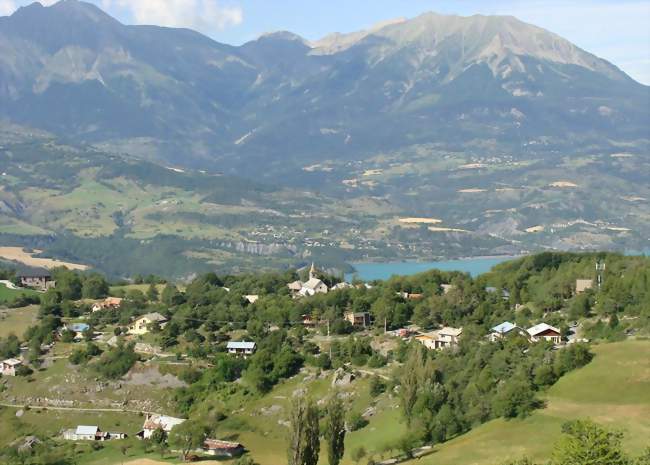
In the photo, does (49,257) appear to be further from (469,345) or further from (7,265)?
(469,345)

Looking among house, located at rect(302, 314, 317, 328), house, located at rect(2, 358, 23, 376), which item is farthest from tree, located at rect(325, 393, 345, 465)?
house, located at rect(2, 358, 23, 376)

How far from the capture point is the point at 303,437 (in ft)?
176

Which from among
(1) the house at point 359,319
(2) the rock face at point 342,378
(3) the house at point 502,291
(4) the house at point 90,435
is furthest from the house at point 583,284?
(4) the house at point 90,435

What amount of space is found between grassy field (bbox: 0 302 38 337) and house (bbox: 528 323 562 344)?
41.0 meters

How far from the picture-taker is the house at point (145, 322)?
9138cm

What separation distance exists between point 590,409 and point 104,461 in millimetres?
26291

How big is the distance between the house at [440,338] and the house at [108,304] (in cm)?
2926

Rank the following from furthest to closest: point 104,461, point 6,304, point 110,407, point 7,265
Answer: point 7,265 < point 6,304 < point 110,407 < point 104,461

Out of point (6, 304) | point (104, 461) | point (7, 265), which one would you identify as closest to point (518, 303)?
point (104, 461)

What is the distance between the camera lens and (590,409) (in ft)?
186

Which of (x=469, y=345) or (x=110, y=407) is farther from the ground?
(x=469, y=345)

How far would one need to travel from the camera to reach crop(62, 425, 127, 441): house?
71.7 meters

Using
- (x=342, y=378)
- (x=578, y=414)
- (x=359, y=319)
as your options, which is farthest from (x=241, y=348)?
(x=578, y=414)

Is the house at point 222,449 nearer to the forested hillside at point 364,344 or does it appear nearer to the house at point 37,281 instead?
the forested hillside at point 364,344
